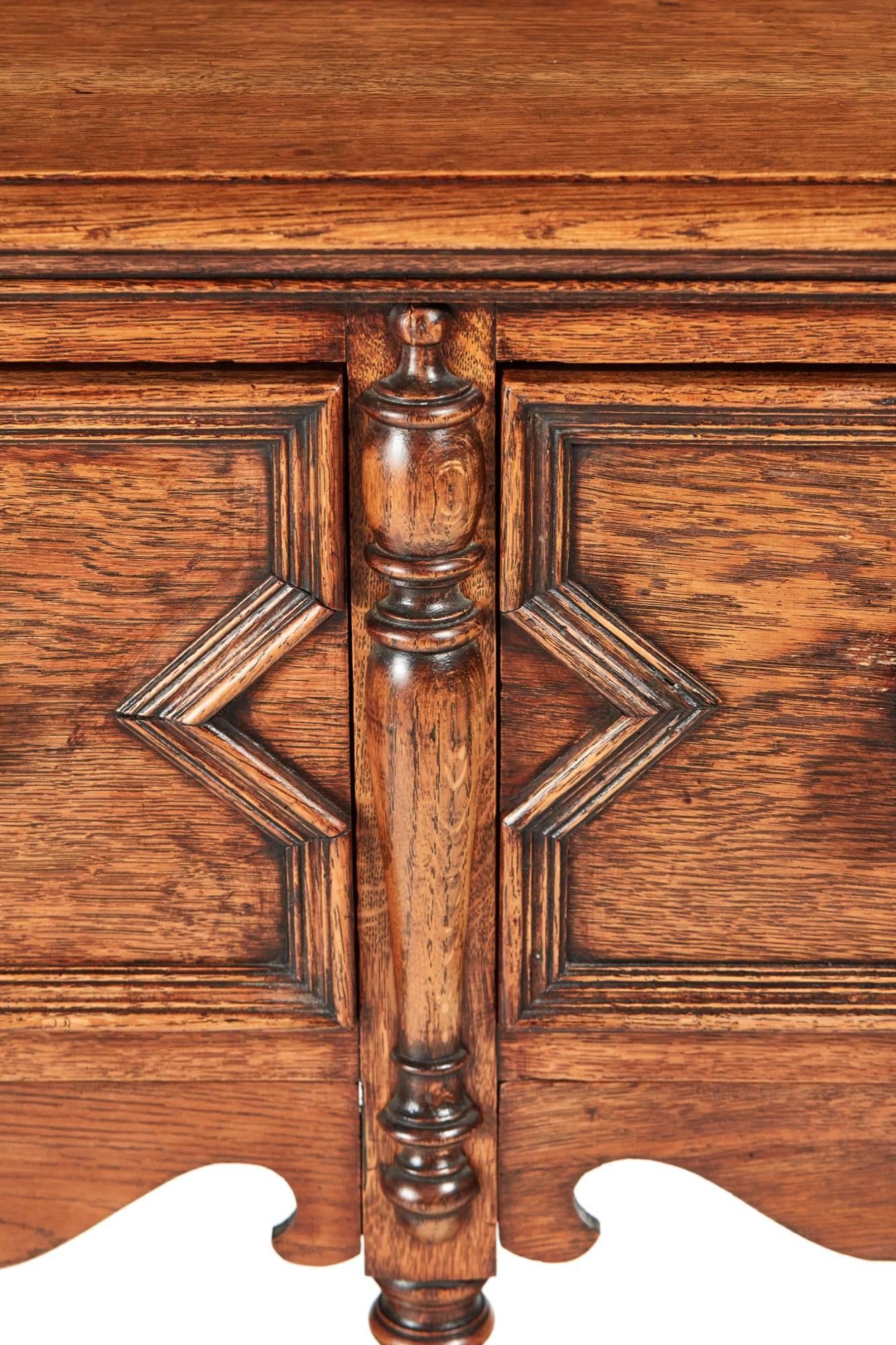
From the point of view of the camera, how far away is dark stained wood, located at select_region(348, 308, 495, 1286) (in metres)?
0.82

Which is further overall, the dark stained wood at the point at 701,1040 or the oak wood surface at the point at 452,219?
the dark stained wood at the point at 701,1040

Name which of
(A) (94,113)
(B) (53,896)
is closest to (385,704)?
(B) (53,896)

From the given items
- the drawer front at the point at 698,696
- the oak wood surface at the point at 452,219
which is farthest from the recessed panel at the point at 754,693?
the oak wood surface at the point at 452,219

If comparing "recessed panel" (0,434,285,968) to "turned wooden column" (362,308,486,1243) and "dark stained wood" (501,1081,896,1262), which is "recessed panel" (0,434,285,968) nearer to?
"turned wooden column" (362,308,486,1243)

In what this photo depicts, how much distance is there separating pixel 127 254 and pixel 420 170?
0.47ft

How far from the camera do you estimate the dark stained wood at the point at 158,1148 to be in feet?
3.17

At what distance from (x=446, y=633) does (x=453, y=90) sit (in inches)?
12.3

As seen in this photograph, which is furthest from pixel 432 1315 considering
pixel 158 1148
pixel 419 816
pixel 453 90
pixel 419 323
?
pixel 453 90

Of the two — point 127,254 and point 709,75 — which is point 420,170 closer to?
point 127,254

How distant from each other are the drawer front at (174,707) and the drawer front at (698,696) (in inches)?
4.0

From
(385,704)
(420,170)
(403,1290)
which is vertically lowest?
(403,1290)

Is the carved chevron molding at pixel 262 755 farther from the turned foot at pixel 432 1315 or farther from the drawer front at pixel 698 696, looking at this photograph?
the turned foot at pixel 432 1315

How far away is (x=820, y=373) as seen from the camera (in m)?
0.83

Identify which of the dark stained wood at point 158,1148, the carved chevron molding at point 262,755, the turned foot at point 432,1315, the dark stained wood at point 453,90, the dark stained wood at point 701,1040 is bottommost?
the turned foot at point 432,1315
